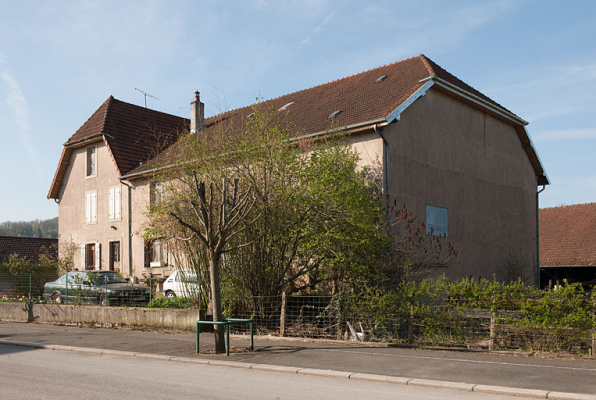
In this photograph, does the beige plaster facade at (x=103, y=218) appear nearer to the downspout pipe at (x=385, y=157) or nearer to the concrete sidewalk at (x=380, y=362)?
the downspout pipe at (x=385, y=157)

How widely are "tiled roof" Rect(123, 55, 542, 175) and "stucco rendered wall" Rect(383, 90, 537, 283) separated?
0.66 metres

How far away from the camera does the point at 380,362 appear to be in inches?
413

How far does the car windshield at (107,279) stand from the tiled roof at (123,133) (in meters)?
7.32

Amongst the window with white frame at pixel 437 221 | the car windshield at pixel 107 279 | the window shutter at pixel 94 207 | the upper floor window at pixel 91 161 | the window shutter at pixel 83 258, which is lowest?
the car windshield at pixel 107 279

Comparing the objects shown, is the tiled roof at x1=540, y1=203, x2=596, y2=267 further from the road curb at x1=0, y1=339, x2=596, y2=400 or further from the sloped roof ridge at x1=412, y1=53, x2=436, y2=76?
the road curb at x1=0, y1=339, x2=596, y2=400

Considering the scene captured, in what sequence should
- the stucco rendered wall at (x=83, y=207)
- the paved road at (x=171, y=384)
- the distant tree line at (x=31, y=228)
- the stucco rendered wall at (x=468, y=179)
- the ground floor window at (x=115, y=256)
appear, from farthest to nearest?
the distant tree line at (x=31, y=228) < the stucco rendered wall at (x=83, y=207) < the ground floor window at (x=115, y=256) < the stucco rendered wall at (x=468, y=179) < the paved road at (x=171, y=384)

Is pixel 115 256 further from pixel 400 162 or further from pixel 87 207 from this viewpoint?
pixel 400 162

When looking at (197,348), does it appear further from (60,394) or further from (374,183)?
(374,183)

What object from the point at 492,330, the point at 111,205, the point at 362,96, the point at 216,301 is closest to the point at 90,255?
the point at 111,205

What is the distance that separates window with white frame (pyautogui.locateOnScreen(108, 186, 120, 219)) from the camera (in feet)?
92.0

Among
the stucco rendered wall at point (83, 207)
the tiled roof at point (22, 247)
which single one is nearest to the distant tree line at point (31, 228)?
the tiled roof at point (22, 247)

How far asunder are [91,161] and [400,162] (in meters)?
17.5

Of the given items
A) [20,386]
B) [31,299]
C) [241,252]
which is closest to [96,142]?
[31,299]

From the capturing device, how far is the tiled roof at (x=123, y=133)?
93.0ft
